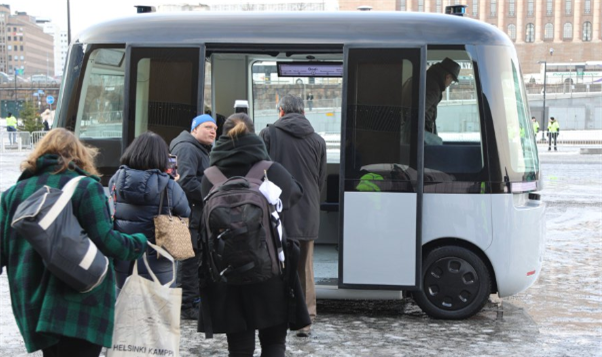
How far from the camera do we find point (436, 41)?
282 inches

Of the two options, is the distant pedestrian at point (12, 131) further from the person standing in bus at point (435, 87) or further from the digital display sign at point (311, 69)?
the person standing in bus at point (435, 87)

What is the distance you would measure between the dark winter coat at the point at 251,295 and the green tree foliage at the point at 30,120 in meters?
42.2

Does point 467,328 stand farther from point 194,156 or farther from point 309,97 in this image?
point 309,97

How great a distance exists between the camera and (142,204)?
536 cm

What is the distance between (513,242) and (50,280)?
179 inches

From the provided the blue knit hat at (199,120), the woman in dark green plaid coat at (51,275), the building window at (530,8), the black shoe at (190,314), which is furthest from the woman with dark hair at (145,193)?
the building window at (530,8)

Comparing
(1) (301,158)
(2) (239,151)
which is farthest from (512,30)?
(2) (239,151)

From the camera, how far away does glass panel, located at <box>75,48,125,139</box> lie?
7.59 metres

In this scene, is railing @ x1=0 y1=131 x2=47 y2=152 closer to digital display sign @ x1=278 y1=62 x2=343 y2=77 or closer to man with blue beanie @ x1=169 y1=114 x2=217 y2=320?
digital display sign @ x1=278 y1=62 x2=343 y2=77

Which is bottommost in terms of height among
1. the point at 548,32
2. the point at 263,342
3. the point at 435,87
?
the point at 263,342

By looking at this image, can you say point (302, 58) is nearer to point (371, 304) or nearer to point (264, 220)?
point (371, 304)

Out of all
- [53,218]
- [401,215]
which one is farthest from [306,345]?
[53,218]

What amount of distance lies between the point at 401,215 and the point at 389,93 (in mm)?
1051

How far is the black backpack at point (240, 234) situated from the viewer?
424 centimetres
